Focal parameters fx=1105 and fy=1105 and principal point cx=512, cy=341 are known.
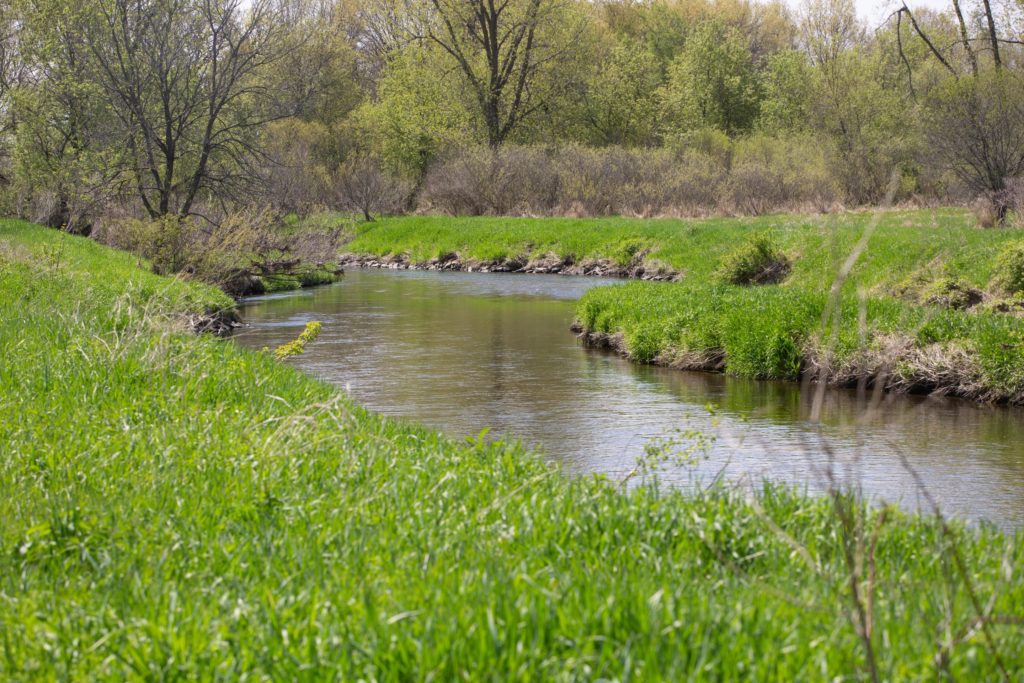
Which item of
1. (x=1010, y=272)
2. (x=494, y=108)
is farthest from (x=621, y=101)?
(x=1010, y=272)

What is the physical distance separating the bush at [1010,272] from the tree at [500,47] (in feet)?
113

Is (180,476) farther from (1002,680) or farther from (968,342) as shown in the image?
(968,342)

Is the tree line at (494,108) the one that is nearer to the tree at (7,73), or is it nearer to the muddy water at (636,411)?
the tree at (7,73)

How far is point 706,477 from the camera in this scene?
364 inches

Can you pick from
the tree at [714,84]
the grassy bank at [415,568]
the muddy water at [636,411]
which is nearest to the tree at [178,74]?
the muddy water at [636,411]

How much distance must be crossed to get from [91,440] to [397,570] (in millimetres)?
3192

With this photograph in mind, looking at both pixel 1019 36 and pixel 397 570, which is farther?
pixel 1019 36

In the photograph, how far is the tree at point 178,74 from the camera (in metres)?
26.6

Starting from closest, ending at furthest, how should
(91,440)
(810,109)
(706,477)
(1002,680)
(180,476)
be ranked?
(1002,680) < (180,476) < (91,440) < (706,477) < (810,109)

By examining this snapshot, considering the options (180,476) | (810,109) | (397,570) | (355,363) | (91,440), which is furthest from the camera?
(810,109)

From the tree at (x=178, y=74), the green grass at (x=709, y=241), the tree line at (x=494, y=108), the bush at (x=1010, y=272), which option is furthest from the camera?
the tree line at (x=494, y=108)

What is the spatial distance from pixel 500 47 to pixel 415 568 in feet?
160

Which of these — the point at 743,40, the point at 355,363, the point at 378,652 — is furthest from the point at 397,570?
the point at 743,40

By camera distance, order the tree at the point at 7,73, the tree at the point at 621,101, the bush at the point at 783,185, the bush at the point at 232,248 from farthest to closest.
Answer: the tree at the point at 621,101 < the bush at the point at 783,185 < the tree at the point at 7,73 < the bush at the point at 232,248
